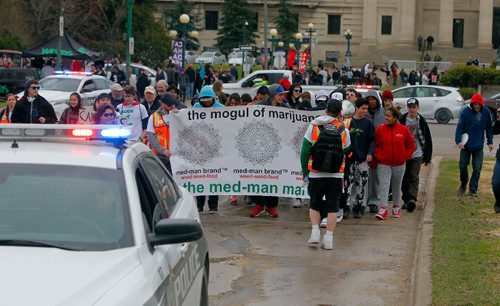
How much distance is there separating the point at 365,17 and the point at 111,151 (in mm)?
96694

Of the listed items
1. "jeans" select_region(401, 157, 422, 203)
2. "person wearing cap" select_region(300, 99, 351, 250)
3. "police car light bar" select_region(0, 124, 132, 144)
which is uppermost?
"police car light bar" select_region(0, 124, 132, 144)

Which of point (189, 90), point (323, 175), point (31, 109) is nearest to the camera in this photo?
point (323, 175)

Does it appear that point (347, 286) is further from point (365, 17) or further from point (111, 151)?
point (365, 17)

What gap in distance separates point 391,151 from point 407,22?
286 feet

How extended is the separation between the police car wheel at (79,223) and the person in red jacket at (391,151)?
9.15m

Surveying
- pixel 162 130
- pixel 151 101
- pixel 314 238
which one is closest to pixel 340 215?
pixel 314 238

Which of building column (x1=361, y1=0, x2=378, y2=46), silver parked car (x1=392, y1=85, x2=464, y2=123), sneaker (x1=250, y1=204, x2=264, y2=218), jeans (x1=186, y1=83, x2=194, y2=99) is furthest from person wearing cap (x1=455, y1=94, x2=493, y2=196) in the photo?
building column (x1=361, y1=0, x2=378, y2=46)

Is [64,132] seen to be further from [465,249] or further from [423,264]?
[465,249]

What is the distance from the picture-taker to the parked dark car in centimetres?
4403

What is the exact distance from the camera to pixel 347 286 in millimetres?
10438

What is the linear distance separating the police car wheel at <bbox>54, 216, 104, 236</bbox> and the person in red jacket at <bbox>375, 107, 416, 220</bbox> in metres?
9.15

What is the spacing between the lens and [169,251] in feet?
19.6

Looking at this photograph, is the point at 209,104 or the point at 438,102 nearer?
the point at 209,104

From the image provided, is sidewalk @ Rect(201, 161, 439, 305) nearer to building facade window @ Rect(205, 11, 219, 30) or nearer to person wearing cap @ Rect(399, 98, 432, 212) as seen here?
person wearing cap @ Rect(399, 98, 432, 212)
